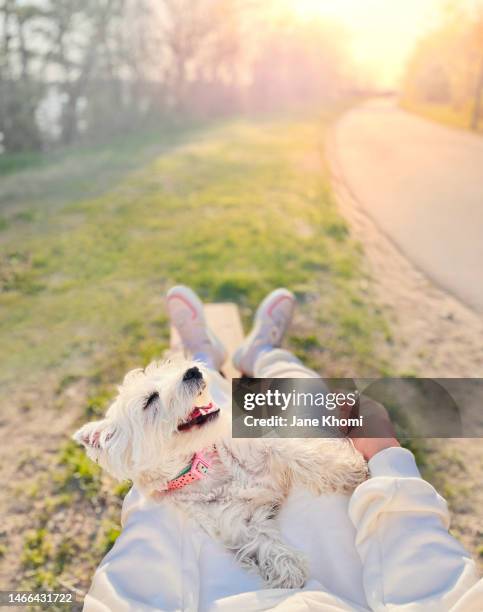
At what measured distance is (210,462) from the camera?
6.96 ft

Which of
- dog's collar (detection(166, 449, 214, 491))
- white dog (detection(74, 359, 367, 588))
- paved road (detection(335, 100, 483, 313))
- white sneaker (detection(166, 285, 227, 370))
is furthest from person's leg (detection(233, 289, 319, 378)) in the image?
paved road (detection(335, 100, 483, 313))

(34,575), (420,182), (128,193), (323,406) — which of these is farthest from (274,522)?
(420,182)

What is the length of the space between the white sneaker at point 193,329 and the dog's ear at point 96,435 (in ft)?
4.18

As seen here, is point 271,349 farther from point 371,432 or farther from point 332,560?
point 332,560

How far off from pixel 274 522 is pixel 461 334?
2637 mm

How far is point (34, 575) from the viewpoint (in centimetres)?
240

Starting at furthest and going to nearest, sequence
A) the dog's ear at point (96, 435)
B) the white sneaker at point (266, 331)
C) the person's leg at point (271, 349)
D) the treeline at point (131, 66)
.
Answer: the treeline at point (131, 66) → the white sneaker at point (266, 331) → the person's leg at point (271, 349) → the dog's ear at point (96, 435)

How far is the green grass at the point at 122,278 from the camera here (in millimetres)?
2799

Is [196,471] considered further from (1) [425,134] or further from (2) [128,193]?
(1) [425,134]

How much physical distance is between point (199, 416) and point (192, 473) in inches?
9.0

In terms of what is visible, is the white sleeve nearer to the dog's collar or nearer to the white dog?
the white dog

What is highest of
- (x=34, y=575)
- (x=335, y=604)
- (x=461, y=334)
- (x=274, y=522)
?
(x=335, y=604)

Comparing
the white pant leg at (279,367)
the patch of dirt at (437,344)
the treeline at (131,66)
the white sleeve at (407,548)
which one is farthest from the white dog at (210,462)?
the treeline at (131,66)

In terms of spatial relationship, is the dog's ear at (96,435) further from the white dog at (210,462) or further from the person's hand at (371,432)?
the person's hand at (371,432)
